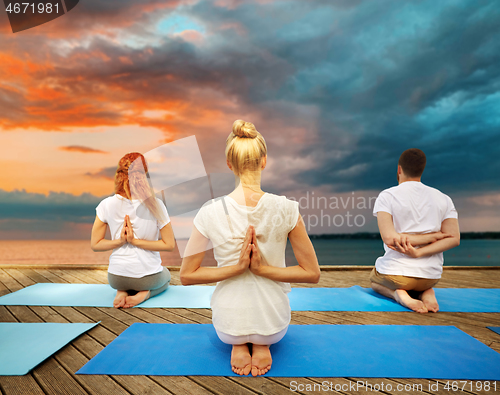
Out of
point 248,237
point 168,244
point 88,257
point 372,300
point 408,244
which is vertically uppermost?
point 248,237

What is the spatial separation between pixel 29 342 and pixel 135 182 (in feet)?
4.16

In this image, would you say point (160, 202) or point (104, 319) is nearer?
point (104, 319)

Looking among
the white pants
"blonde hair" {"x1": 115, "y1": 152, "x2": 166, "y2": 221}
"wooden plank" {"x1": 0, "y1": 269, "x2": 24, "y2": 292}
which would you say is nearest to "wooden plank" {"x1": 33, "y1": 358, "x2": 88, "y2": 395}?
the white pants

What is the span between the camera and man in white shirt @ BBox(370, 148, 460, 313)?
7.44 feet

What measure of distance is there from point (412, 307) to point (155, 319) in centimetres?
196

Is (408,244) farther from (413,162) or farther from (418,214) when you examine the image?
(413,162)

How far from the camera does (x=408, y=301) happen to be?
2252 mm

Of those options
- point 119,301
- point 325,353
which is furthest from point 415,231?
point 119,301

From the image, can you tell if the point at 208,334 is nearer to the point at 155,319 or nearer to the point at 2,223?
the point at 155,319

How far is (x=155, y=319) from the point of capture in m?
2.04

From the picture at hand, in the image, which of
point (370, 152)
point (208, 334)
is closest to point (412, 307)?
point (208, 334)

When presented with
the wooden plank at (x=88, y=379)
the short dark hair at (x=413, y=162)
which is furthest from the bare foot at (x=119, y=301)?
the short dark hair at (x=413, y=162)

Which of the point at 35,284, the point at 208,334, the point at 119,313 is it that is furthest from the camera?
the point at 35,284

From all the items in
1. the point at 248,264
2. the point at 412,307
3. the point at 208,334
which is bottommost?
the point at 412,307
